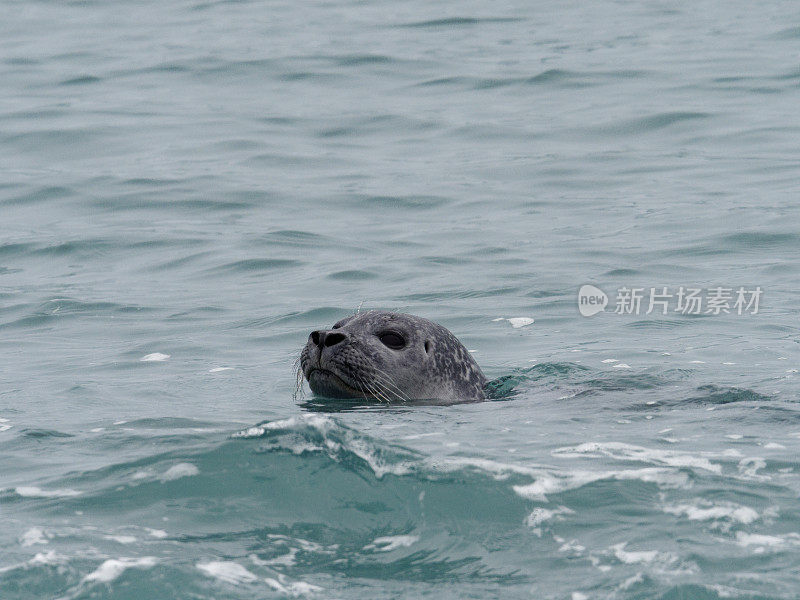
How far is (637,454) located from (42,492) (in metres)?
3.03

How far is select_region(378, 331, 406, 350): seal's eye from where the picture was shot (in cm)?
949

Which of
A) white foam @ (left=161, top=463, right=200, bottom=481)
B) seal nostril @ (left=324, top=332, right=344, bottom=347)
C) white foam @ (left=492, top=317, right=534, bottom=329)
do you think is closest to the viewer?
white foam @ (left=161, top=463, right=200, bottom=481)

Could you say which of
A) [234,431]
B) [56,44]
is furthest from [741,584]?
[56,44]

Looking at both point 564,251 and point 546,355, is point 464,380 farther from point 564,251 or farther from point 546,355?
point 564,251

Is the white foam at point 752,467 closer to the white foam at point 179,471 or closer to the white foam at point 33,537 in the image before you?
the white foam at point 179,471

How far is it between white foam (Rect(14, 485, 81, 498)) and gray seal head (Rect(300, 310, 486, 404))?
2578 mm

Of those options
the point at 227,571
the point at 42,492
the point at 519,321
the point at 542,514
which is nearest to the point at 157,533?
the point at 227,571

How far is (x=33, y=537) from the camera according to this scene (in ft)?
19.6

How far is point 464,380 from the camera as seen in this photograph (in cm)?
969

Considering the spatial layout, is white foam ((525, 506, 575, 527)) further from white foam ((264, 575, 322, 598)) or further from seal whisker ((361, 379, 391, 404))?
seal whisker ((361, 379, 391, 404))

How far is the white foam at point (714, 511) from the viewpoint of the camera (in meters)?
5.96

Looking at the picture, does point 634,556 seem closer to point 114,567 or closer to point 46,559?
point 114,567

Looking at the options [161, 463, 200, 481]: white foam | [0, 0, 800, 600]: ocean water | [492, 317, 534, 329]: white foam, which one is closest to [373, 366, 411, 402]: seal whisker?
[0, 0, 800, 600]: ocean water

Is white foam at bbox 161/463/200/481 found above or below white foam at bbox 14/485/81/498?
above
